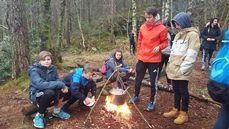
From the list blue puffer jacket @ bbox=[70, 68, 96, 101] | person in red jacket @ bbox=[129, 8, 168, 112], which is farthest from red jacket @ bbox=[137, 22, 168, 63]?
blue puffer jacket @ bbox=[70, 68, 96, 101]

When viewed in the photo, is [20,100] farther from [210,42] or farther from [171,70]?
[210,42]

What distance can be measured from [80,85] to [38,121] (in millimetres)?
1004

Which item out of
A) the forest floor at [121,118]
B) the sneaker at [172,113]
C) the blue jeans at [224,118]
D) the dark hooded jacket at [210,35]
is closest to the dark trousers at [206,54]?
the dark hooded jacket at [210,35]

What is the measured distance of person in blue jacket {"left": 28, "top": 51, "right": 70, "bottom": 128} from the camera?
5391mm

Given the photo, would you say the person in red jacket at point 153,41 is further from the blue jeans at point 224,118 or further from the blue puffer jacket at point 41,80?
the blue jeans at point 224,118

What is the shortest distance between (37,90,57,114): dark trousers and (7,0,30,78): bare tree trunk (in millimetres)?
3661

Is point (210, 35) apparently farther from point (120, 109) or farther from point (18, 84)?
point (18, 84)

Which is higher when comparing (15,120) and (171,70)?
(171,70)

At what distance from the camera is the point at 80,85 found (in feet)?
19.5

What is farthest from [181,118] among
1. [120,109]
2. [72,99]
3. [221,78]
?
[221,78]

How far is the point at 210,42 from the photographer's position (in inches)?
425

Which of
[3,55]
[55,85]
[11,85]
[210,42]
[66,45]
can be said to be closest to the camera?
[55,85]

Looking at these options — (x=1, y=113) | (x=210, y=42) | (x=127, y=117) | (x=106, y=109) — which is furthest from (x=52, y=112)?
(x=210, y=42)

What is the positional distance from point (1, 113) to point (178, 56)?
13.7 feet
